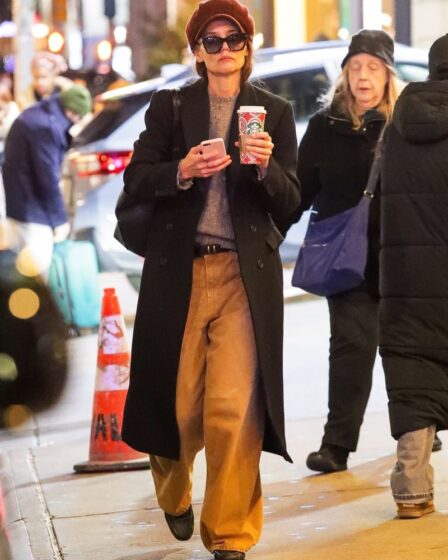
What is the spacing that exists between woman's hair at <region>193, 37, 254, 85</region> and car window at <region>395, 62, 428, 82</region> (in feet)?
25.1

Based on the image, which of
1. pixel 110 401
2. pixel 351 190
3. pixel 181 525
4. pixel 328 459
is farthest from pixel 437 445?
pixel 181 525

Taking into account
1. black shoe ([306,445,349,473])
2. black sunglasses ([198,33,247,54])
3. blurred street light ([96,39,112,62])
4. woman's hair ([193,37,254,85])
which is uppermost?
black sunglasses ([198,33,247,54])

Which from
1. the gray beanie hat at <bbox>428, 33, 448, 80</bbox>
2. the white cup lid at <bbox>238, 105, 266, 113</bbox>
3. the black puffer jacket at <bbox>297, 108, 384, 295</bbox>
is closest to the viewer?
the white cup lid at <bbox>238, 105, 266, 113</bbox>

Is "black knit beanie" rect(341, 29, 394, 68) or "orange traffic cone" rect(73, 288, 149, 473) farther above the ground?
"black knit beanie" rect(341, 29, 394, 68)

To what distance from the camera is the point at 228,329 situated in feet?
18.4

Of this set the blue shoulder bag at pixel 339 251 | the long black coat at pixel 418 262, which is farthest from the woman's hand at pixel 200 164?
the blue shoulder bag at pixel 339 251

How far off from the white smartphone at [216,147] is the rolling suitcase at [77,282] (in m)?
6.65

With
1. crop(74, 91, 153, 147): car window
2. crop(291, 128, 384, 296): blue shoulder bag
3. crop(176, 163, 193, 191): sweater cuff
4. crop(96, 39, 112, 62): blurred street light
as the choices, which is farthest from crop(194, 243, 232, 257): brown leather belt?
crop(96, 39, 112, 62): blurred street light

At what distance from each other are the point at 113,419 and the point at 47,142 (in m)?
4.32

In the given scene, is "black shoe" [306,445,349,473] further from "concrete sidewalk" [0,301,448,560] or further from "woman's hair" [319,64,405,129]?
"woman's hair" [319,64,405,129]

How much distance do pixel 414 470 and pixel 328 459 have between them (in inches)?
43.0

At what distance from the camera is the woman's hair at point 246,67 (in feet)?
18.6

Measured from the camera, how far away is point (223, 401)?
18.2 feet

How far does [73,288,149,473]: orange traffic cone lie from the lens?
24.9 feet
